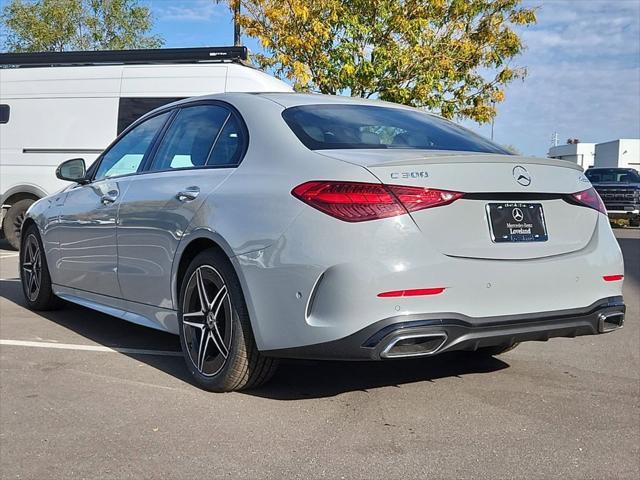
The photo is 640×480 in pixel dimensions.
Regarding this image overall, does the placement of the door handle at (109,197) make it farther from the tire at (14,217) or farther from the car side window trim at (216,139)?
the tire at (14,217)

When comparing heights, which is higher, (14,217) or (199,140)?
(199,140)

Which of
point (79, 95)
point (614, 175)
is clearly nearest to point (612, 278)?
point (79, 95)

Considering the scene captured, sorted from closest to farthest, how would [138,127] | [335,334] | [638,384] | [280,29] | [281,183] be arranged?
[335,334] → [281,183] → [638,384] → [138,127] → [280,29]

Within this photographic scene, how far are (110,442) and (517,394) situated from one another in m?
2.21

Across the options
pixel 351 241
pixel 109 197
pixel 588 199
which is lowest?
pixel 109 197

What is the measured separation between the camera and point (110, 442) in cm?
331

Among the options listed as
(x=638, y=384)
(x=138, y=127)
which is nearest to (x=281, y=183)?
(x=138, y=127)

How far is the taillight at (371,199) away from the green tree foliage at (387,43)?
1187 cm

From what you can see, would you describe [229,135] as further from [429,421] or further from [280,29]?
[280,29]

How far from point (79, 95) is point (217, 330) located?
7.94 m

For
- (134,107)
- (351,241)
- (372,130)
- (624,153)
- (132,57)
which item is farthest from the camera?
(624,153)

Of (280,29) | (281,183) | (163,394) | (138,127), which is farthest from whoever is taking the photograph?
(280,29)

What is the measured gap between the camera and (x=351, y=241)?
10.7ft

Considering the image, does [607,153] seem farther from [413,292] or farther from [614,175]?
[413,292]
